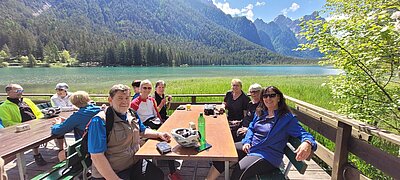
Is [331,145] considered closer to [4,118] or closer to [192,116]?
[192,116]

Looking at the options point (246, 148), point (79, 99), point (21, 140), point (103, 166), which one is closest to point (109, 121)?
point (103, 166)

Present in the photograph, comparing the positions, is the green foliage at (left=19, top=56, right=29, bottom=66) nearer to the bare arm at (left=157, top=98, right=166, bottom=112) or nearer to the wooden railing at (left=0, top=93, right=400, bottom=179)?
the bare arm at (left=157, top=98, right=166, bottom=112)

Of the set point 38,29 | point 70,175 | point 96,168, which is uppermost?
point 38,29

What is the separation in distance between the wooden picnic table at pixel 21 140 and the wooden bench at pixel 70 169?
0.41m

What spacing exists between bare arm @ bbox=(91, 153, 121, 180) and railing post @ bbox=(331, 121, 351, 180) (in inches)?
85.1

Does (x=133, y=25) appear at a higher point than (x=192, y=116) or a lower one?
higher

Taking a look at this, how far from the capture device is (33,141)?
2.38 m

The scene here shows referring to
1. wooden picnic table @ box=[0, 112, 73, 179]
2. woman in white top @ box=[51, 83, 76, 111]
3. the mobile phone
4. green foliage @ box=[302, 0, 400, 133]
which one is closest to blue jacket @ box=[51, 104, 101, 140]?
wooden picnic table @ box=[0, 112, 73, 179]

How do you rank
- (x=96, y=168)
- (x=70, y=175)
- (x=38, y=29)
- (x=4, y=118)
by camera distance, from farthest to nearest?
(x=38, y=29), (x=4, y=118), (x=70, y=175), (x=96, y=168)

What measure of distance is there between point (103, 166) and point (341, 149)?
2.26 metres

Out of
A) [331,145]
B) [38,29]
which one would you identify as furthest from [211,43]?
[331,145]

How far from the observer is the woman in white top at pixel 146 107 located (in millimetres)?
3630

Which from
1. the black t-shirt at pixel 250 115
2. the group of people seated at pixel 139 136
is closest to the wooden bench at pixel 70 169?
the group of people seated at pixel 139 136

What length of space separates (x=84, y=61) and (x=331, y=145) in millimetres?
83873
